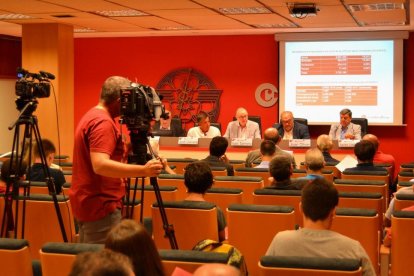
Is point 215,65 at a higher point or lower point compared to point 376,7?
lower

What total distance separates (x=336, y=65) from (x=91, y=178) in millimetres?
9720

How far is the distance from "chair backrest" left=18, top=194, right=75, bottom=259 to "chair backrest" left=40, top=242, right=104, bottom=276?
1445 mm

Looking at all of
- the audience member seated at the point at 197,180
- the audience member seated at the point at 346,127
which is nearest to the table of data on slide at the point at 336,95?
the audience member seated at the point at 346,127

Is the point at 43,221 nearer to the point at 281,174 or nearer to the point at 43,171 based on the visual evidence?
the point at 43,171

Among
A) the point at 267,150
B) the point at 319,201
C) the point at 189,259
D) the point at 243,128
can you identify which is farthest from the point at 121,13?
the point at 189,259

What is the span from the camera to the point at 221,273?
6.09 feet

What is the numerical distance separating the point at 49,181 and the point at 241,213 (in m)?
1.28

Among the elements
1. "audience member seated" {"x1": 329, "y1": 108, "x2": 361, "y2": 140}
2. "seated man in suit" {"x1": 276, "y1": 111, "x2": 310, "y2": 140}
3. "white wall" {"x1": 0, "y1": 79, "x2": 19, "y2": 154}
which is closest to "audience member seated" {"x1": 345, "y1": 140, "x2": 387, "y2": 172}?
"seated man in suit" {"x1": 276, "y1": 111, "x2": 310, "y2": 140}

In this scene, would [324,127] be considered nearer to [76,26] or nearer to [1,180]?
[76,26]

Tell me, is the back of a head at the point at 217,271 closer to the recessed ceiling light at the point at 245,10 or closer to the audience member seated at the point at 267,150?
the audience member seated at the point at 267,150

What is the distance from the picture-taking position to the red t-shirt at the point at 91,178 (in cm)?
373

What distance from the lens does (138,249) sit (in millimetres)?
2604

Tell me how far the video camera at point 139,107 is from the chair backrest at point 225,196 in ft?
3.77

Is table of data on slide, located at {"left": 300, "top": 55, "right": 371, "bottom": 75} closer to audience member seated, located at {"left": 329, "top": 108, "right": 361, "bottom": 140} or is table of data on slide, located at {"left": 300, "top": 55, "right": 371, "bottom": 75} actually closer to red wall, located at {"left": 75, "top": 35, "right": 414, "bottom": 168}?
red wall, located at {"left": 75, "top": 35, "right": 414, "bottom": 168}
